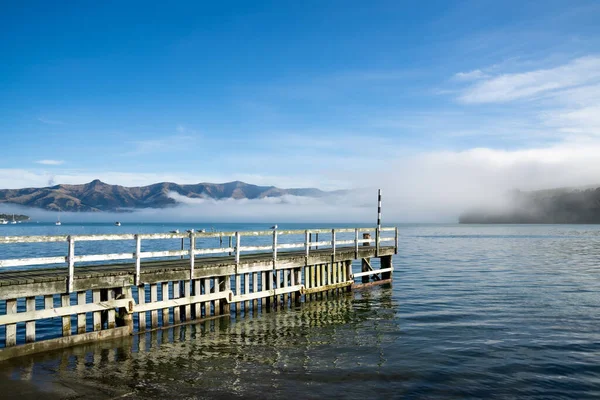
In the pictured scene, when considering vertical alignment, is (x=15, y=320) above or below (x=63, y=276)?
below

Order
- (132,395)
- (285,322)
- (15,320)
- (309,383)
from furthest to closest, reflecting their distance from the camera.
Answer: (285,322) < (15,320) < (309,383) < (132,395)

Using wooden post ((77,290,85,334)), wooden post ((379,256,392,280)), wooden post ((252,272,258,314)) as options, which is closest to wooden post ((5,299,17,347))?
wooden post ((77,290,85,334))

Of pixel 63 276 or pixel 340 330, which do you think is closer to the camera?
pixel 63 276

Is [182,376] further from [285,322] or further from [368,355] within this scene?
[285,322]

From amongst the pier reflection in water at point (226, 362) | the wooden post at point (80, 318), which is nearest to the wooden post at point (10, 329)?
the pier reflection in water at point (226, 362)

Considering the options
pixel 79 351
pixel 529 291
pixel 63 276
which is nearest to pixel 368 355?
pixel 79 351

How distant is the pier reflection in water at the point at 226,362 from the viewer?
11031mm

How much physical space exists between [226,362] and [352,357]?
11.7ft

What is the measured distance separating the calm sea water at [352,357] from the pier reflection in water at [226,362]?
0.03 metres

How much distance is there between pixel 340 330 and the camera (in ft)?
57.4

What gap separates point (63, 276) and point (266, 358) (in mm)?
6451

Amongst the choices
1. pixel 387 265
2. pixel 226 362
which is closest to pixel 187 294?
pixel 226 362

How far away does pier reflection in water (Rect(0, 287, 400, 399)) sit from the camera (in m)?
11.0

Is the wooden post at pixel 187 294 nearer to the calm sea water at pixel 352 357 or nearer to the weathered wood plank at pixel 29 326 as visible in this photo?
the calm sea water at pixel 352 357
